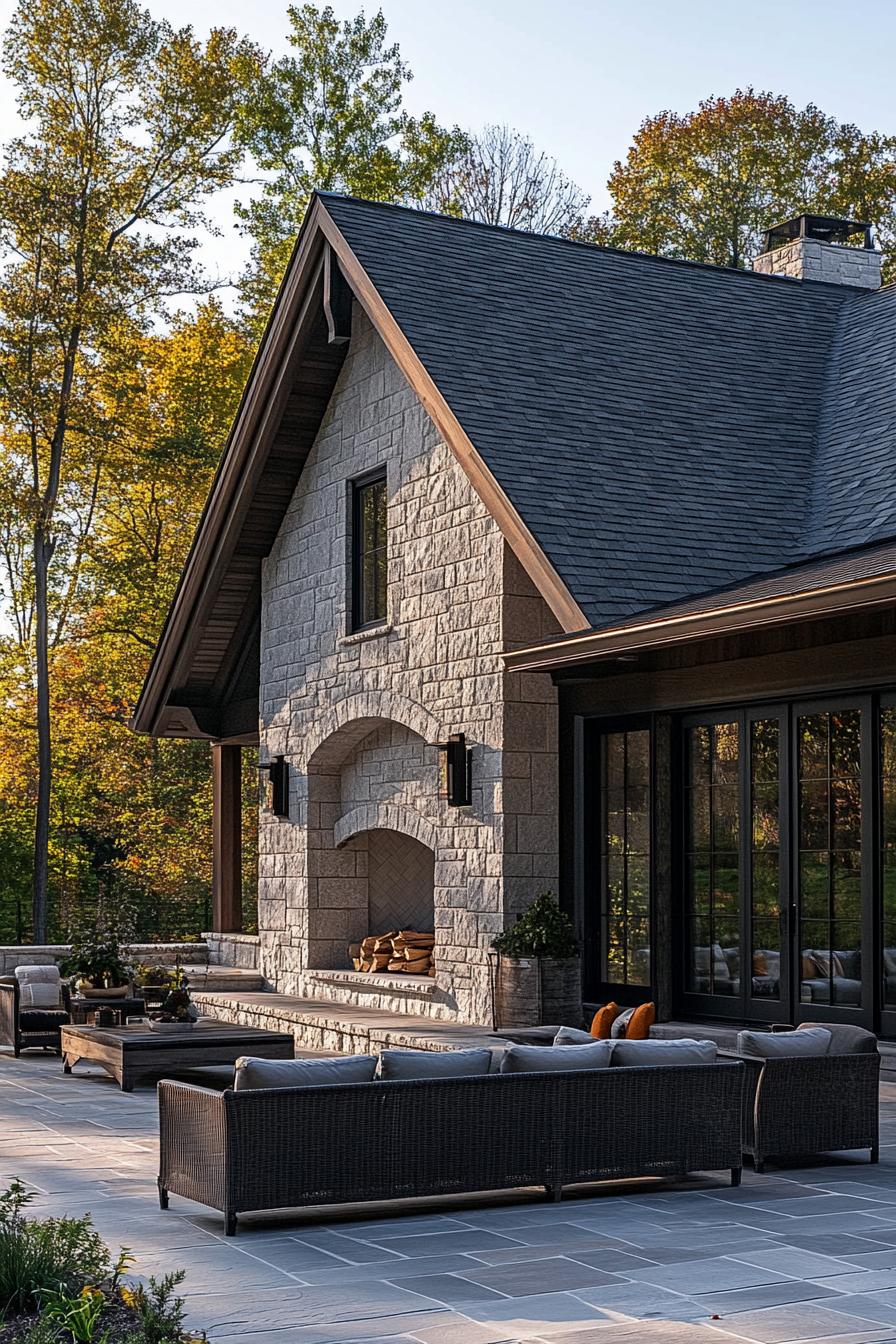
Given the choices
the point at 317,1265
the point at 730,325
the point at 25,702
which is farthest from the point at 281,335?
the point at 25,702

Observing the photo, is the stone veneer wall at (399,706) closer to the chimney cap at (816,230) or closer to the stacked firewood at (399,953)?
the stacked firewood at (399,953)

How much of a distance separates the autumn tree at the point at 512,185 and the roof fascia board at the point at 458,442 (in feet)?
49.9

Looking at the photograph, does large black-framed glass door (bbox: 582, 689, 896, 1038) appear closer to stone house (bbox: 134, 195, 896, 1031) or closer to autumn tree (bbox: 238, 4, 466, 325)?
stone house (bbox: 134, 195, 896, 1031)

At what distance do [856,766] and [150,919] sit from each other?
55.1ft

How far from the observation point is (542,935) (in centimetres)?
1182

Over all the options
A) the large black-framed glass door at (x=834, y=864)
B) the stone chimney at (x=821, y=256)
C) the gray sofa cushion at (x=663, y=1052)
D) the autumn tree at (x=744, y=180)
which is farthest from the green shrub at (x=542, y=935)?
the autumn tree at (x=744, y=180)

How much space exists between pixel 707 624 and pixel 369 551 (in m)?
5.86

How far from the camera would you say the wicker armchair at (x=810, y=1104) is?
761 centimetres

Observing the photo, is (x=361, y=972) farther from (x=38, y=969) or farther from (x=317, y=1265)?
(x=317, y=1265)

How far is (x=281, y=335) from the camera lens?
50.9 ft

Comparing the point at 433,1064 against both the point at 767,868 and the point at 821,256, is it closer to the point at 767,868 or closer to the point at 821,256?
the point at 767,868

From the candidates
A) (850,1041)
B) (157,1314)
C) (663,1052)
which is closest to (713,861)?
(850,1041)

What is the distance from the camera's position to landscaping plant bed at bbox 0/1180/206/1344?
179 inches

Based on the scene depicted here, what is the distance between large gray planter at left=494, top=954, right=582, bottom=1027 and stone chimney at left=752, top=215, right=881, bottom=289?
922 cm
